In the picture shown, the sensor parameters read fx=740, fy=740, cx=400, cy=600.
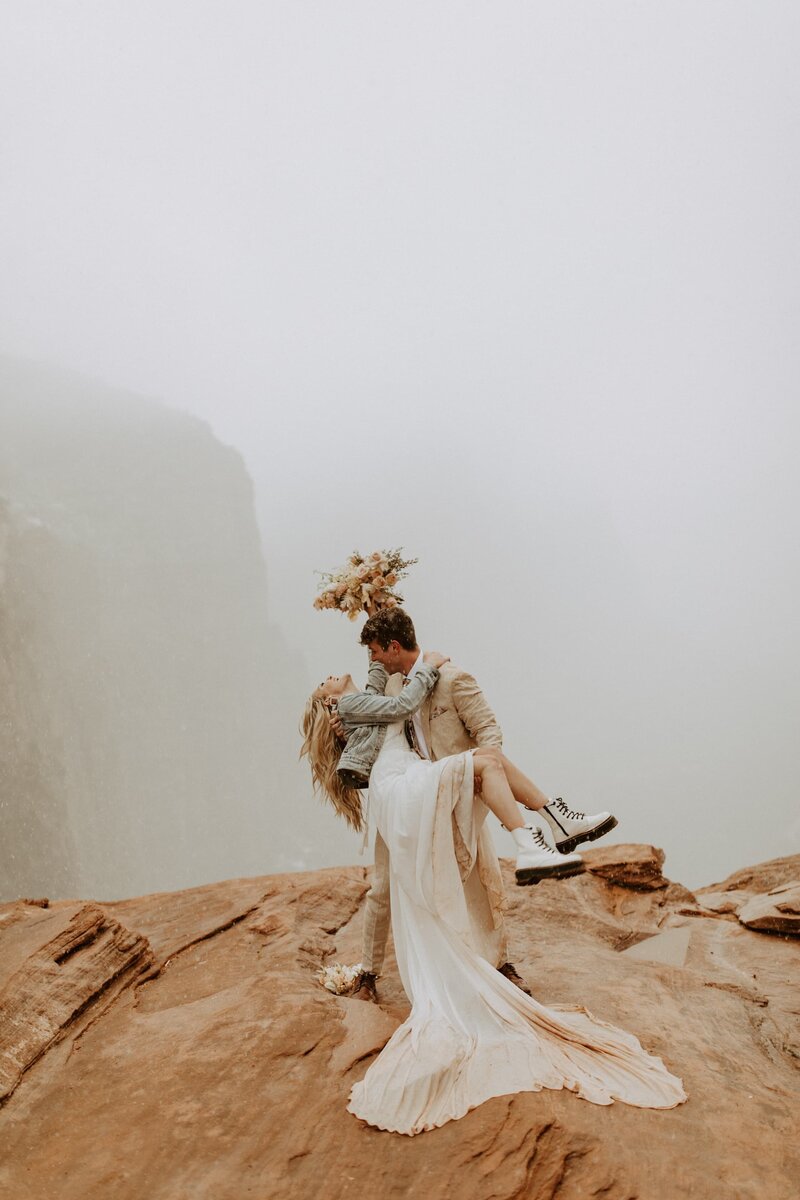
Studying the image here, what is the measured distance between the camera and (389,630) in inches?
219

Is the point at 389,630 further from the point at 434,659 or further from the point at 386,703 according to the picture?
the point at 386,703

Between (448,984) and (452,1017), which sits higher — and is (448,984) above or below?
above

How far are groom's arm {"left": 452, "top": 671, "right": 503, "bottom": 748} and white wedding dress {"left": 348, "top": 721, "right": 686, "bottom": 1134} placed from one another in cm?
51

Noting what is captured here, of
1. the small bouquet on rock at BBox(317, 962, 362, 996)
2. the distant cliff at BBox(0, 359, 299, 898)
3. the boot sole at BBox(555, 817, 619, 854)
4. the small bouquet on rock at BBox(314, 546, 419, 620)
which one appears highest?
the distant cliff at BBox(0, 359, 299, 898)

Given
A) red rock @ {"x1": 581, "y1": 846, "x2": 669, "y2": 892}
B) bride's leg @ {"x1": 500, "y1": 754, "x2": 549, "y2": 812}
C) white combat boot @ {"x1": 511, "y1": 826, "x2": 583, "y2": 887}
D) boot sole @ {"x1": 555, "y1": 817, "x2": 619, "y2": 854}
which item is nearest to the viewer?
white combat boot @ {"x1": 511, "y1": 826, "x2": 583, "y2": 887}

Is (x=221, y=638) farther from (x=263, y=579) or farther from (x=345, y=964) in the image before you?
(x=345, y=964)

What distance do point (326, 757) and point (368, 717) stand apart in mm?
700

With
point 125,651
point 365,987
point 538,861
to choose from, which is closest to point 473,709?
point 538,861

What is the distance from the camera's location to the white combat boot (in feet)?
13.8

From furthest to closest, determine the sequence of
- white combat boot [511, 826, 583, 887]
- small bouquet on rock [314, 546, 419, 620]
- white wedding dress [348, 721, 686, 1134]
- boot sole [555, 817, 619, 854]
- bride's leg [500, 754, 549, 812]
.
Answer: small bouquet on rock [314, 546, 419, 620], bride's leg [500, 754, 549, 812], boot sole [555, 817, 619, 854], white combat boot [511, 826, 583, 887], white wedding dress [348, 721, 686, 1134]

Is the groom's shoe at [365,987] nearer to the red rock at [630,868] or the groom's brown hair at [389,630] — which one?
the groom's brown hair at [389,630]

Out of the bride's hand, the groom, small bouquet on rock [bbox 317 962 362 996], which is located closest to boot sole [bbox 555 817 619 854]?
the groom

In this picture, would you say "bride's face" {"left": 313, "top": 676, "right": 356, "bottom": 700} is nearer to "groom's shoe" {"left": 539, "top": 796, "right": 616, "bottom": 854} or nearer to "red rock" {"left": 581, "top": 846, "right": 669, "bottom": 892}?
"groom's shoe" {"left": 539, "top": 796, "right": 616, "bottom": 854}

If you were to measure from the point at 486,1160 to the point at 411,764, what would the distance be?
7.42 ft
